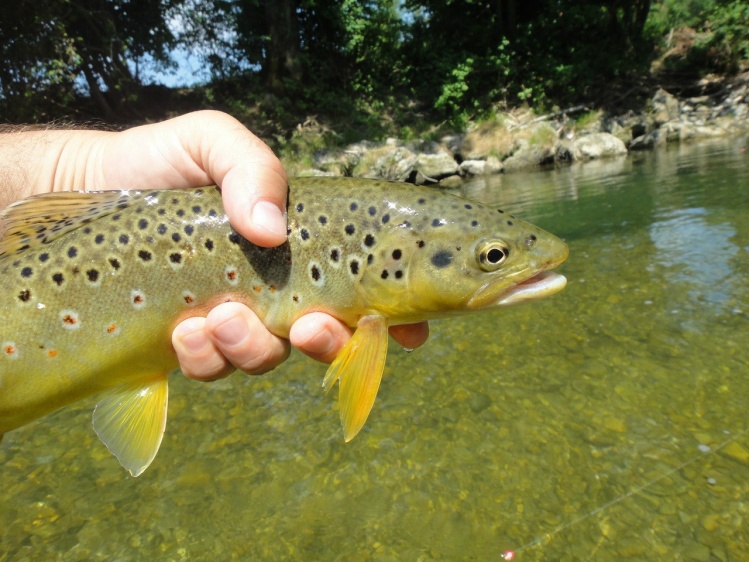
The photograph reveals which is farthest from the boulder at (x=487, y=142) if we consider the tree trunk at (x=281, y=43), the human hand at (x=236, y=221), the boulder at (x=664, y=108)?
the human hand at (x=236, y=221)

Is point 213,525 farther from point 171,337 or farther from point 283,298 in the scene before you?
point 283,298

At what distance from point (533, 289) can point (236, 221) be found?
1507 mm

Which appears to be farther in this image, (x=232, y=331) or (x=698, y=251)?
(x=698, y=251)

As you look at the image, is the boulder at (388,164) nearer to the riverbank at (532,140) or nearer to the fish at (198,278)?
the riverbank at (532,140)

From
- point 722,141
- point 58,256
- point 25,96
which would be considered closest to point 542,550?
point 58,256

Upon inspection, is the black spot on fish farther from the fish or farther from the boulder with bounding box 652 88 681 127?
the boulder with bounding box 652 88 681 127

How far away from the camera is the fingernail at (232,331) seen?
8.53 ft

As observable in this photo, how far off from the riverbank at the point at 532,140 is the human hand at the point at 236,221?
17.1 metres

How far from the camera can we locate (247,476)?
3844 mm

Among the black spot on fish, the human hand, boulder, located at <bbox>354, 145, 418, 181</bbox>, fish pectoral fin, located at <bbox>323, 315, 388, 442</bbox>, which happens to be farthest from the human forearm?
boulder, located at <bbox>354, 145, 418, 181</bbox>

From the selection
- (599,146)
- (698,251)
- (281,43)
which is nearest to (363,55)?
(281,43)

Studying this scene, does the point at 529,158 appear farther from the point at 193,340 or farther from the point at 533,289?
the point at 193,340

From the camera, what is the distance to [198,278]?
256cm

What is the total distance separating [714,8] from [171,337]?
3728cm
